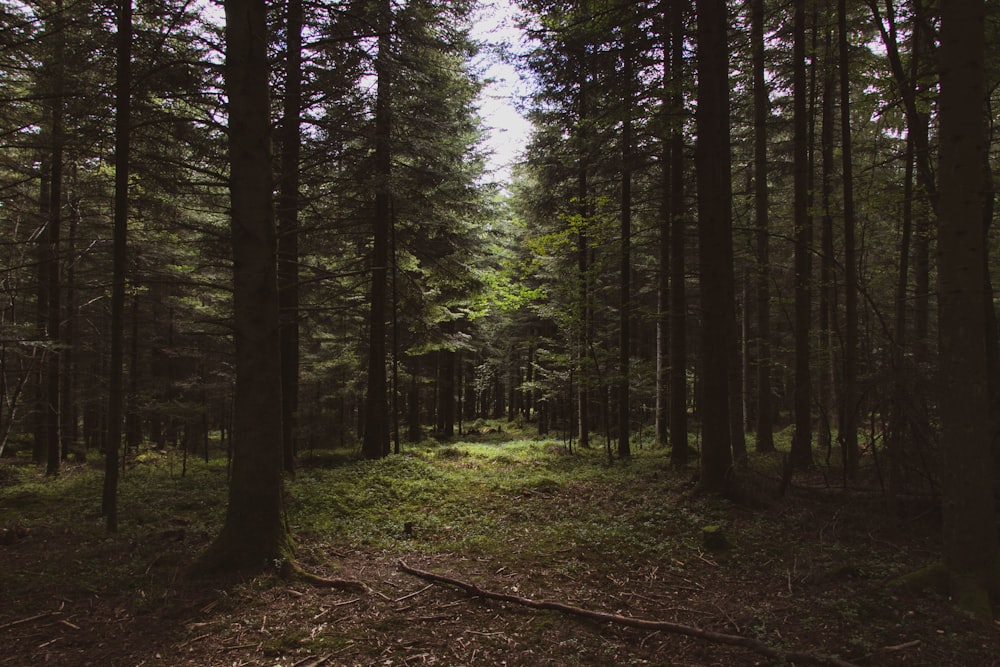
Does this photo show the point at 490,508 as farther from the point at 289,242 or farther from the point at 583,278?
the point at 583,278

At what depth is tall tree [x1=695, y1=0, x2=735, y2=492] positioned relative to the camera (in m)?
8.54

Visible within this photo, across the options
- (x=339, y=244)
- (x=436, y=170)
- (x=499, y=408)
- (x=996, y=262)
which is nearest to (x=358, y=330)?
(x=339, y=244)

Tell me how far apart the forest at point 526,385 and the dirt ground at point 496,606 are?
0.04 meters

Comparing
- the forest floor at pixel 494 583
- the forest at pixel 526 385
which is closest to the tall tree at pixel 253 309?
the forest at pixel 526 385

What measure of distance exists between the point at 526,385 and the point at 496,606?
13.3 m

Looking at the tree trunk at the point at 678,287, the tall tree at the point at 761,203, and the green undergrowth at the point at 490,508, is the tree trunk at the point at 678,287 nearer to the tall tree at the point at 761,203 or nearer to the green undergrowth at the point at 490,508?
the green undergrowth at the point at 490,508

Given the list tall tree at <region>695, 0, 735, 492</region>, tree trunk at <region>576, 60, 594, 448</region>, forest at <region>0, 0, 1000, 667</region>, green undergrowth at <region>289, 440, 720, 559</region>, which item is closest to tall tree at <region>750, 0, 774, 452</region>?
forest at <region>0, 0, 1000, 667</region>

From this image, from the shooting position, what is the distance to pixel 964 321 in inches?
176

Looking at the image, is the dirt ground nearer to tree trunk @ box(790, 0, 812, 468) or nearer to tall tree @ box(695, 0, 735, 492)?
tall tree @ box(695, 0, 735, 492)

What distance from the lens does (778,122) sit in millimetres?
13719

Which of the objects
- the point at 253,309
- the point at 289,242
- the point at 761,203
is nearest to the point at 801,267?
the point at 761,203

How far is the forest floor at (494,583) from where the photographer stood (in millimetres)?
4086

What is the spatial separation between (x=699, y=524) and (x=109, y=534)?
852cm

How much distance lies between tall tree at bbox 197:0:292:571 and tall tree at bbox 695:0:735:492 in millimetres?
6618
